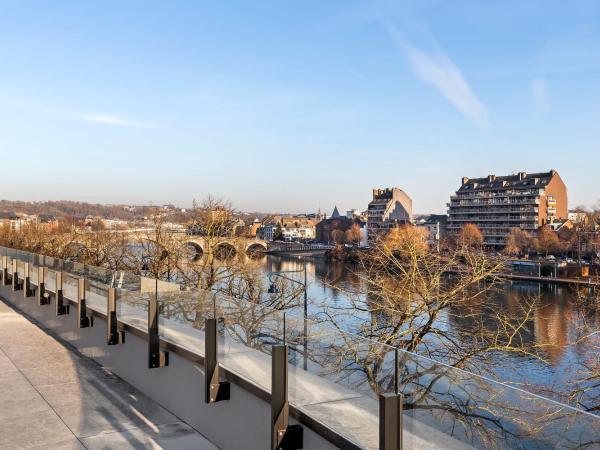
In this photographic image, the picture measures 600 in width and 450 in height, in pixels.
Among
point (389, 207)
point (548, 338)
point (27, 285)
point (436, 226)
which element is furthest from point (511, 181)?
point (27, 285)

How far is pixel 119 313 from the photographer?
8055mm

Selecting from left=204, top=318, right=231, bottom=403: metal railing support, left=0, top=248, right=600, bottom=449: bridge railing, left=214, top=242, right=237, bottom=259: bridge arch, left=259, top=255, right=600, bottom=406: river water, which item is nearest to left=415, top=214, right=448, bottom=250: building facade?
left=259, top=255, right=600, bottom=406: river water

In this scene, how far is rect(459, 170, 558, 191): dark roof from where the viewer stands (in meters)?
112

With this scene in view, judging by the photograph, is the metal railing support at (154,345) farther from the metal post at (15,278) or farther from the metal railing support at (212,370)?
the metal post at (15,278)

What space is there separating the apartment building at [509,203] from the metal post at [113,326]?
10613 centimetres

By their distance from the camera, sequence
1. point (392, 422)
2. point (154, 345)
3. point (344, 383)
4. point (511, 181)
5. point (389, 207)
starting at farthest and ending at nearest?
point (389, 207)
point (511, 181)
point (154, 345)
point (344, 383)
point (392, 422)

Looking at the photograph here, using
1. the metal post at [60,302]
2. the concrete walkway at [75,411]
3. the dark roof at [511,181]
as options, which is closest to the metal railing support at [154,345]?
the concrete walkway at [75,411]

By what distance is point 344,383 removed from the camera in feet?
13.6

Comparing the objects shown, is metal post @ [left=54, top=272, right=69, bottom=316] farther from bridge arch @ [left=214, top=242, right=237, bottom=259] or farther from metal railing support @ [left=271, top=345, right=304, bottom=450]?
bridge arch @ [left=214, top=242, right=237, bottom=259]

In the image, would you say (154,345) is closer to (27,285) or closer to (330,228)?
(27,285)

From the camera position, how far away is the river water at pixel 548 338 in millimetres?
15359

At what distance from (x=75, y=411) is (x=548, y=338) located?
27.7 m

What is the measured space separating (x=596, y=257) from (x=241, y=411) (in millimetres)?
86921

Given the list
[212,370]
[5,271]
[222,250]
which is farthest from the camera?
[222,250]
